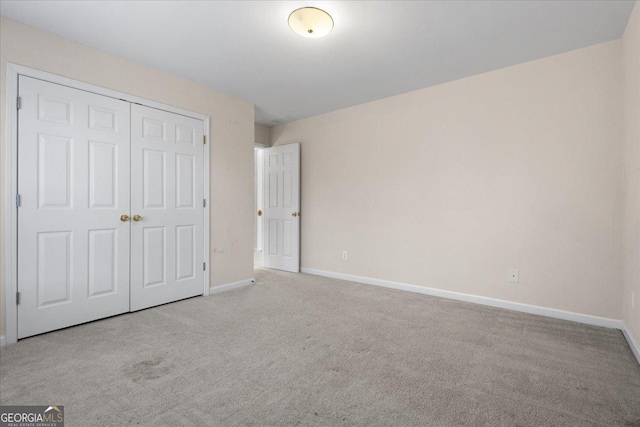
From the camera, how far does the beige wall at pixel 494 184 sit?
2713 mm

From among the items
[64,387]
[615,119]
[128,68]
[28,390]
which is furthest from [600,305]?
[128,68]

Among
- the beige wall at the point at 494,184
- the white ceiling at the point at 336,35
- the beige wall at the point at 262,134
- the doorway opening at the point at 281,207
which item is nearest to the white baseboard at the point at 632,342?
the beige wall at the point at 494,184

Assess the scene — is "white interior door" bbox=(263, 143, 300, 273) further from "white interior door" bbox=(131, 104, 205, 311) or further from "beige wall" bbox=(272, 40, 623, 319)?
"white interior door" bbox=(131, 104, 205, 311)

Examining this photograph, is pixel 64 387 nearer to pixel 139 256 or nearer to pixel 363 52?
pixel 139 256

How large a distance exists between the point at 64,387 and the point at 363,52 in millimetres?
3316

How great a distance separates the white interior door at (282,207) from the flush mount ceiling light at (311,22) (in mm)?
2608

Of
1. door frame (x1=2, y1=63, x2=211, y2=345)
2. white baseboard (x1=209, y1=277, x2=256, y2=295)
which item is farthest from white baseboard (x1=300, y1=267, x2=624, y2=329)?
door frame (x1=2, y1=63, x2=211, y2=345)

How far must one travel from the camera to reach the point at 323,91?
380cm

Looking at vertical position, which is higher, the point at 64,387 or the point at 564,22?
the point at 564,22

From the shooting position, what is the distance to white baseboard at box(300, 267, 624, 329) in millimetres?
2709

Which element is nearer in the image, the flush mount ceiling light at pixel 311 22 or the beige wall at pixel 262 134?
the flush mount ceiling light at pixel 311 22

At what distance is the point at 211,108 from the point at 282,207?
198cm

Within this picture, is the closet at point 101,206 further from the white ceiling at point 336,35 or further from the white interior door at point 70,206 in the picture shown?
the white ceiling at point 336,35

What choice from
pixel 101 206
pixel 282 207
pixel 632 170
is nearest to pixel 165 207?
pixel 101 206
